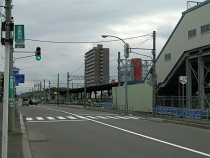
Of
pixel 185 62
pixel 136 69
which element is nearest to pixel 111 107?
pixel 185 62

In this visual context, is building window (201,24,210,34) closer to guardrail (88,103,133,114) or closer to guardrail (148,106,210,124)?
guardrail (148,106,210,124)

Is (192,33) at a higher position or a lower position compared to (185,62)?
higher

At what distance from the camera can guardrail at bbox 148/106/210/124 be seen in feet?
73.6

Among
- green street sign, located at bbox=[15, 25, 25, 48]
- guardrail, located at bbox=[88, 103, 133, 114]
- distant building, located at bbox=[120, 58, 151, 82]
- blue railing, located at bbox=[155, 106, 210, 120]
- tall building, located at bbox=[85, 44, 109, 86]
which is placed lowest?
guardrail, located at bbox=[88, 103, 133, 114]

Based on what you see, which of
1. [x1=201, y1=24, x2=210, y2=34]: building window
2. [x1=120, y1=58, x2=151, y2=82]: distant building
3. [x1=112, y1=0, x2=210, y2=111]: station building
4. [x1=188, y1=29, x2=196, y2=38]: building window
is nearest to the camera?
[x1=201, y1=24, x2=210, y2=34]: building window

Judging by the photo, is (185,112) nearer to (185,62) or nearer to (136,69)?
(185,62)

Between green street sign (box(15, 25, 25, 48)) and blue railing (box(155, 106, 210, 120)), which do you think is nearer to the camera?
green street sign (box(15, 25, 25, 48))

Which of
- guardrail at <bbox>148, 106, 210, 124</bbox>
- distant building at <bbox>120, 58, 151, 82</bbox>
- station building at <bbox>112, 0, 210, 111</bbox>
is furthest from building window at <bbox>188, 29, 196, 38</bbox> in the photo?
distant building at <bbox>120, 58, 151, 82</bbox>

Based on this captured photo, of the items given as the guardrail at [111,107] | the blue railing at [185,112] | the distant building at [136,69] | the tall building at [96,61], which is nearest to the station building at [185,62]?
the blue railing at [185,112]

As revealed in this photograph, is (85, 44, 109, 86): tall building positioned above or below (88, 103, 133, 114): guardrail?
Answer: above

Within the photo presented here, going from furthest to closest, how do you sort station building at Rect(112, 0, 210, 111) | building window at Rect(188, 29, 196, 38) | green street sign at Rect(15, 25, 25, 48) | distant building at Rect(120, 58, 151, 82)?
distant building at Rect(120, 58, 151, 82) → building window at Rect(188, 29, 196, 38) → station building at Rect(112, 0, 210, 111) → green street sign at Rect(15, 25, 25, 48)

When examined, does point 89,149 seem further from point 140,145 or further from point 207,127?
point 207,127

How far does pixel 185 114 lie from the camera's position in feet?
81.7

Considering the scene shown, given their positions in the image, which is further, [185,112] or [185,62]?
[185,62]
